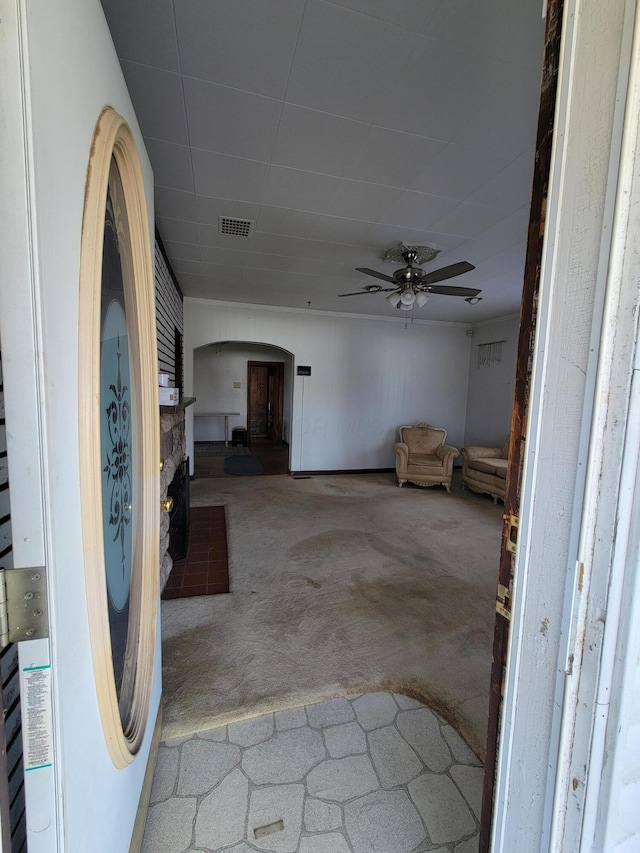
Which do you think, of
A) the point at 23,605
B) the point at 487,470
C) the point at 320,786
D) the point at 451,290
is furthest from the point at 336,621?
the point at 487,470

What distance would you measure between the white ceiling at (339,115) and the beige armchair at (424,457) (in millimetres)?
3287

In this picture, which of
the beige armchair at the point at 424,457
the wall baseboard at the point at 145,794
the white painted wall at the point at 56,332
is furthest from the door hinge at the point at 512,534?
the beige armchair at the point at 424,457

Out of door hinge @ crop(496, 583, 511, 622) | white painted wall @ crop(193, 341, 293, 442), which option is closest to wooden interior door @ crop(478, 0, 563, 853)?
door hinge @ crop(496, 583, 511, 622)

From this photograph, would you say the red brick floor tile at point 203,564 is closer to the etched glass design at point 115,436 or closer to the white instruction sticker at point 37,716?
the etched glass design at point 115,436

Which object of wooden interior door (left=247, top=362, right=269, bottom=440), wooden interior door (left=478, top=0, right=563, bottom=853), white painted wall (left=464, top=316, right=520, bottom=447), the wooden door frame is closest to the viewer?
wooden interior door (left=478, top=0, right=563, bottom=853)

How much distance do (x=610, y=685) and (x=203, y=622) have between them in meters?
2.28

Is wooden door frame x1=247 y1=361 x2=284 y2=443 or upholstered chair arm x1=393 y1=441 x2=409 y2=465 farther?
wooden door frame x1=247 y1=361 x2=284 y2=443

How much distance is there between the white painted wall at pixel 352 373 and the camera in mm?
5781

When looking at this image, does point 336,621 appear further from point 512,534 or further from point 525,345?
point 525,345

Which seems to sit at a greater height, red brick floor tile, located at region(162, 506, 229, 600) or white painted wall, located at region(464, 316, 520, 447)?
white painted wall, located at region(464, 316, 520, 447)

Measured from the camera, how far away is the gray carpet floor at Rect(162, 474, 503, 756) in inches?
69.4

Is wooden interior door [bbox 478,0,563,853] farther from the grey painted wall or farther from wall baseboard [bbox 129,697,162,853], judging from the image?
the grey painted wall

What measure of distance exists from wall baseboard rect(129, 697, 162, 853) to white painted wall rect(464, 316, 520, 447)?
575cm

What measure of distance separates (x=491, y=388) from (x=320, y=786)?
6240 millimetres
